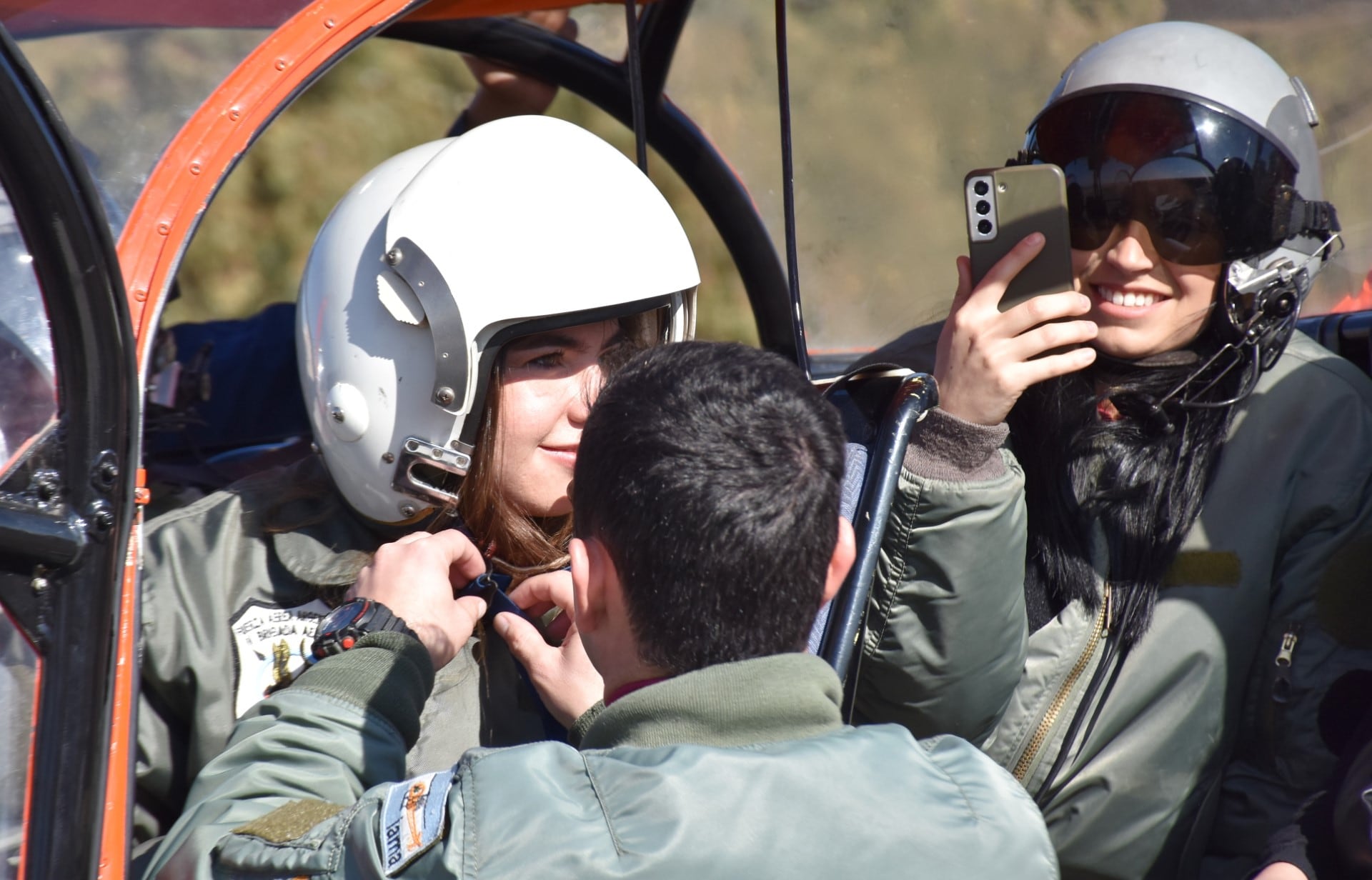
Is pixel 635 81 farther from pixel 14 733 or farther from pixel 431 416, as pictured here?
pixel 14 733

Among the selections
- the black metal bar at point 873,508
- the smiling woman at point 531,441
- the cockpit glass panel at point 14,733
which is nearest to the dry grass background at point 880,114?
the cockpit glass panel at point 14,733

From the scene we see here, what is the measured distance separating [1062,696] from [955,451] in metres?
0.50

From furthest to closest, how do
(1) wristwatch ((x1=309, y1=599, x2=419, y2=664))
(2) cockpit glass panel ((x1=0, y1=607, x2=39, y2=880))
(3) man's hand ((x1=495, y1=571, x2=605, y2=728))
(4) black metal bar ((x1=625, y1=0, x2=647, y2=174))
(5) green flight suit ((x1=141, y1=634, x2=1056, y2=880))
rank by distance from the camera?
(4) black metal bar ((x1=625, y1=0, x2=647, y2=174)) < (3) man's hand ((x1=495, y1=571, x2=605, y2=728)) < (1) wristwatch ((x1=309, y1=599, x2=419, y2=664)) < (2) cockpit glass panel ((x1=0, y1=607, x2=39, y2=880)) < (5) green flight suit ((x1=141, y1=634, x2=1056, y2=880))

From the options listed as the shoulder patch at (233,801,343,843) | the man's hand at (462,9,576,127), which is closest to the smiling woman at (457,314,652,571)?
the shoulder patch at (233,801,343,843)

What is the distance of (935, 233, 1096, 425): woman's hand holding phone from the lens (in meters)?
2.02

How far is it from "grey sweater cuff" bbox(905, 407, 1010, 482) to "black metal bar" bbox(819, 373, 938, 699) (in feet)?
0.19

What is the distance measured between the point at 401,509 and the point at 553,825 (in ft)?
3.37

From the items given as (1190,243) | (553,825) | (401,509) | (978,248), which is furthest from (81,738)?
(1190,243)

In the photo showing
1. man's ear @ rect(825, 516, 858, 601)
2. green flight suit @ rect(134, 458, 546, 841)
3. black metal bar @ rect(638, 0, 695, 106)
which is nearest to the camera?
man's ear @ rect(825, 516, 858, 601)

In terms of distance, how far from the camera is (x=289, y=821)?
51.6 inches

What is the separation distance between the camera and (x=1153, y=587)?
6.89 feet

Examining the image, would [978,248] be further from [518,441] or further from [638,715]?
[638,715]

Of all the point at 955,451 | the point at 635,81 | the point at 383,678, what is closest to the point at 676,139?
the point at 635,81

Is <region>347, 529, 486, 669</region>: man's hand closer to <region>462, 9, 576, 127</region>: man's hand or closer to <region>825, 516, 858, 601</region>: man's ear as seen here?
<region>825, 516, 858, 601</region>: man's ear
